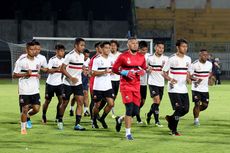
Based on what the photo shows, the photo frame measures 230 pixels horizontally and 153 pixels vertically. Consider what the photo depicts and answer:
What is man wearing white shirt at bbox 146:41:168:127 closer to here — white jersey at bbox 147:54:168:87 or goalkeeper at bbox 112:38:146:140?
white jersey at bbox 147:54:168:87

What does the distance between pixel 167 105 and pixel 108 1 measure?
29.1 metres

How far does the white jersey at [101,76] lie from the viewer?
15688mm

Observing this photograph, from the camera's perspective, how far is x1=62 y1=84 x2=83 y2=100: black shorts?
50.6ft

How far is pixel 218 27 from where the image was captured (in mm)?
51156

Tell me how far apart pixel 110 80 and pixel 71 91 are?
1.09 meters

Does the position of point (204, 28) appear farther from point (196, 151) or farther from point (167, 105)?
point (196, 151)

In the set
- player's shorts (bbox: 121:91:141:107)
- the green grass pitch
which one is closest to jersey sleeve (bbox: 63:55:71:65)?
the green grass pitch

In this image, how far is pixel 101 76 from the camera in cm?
1577


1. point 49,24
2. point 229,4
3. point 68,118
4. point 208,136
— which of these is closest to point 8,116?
point 68,118

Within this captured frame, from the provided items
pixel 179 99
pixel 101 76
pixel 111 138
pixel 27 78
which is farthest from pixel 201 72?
pixel 27 78

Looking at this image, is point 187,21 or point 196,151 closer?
point 196,151

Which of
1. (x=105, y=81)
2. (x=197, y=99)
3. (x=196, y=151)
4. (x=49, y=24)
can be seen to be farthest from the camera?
(x=49, y=24)

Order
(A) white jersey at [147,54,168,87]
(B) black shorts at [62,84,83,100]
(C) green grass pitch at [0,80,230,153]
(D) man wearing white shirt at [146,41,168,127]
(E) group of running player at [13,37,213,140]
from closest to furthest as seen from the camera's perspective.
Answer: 1. (C) green grass pitch at [0,80,230,153]
2. (E) group of running player at [13,37,213,140]
3. (B) black shorts at [62,84,83,100]
4. (D) man wearing white shirt at [146,41,168,127]
5. (A) white jersey at [147,54,168,87]

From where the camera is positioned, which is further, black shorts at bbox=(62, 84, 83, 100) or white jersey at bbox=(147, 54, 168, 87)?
white jersey at bbox=(147, 54, 168, 87)
